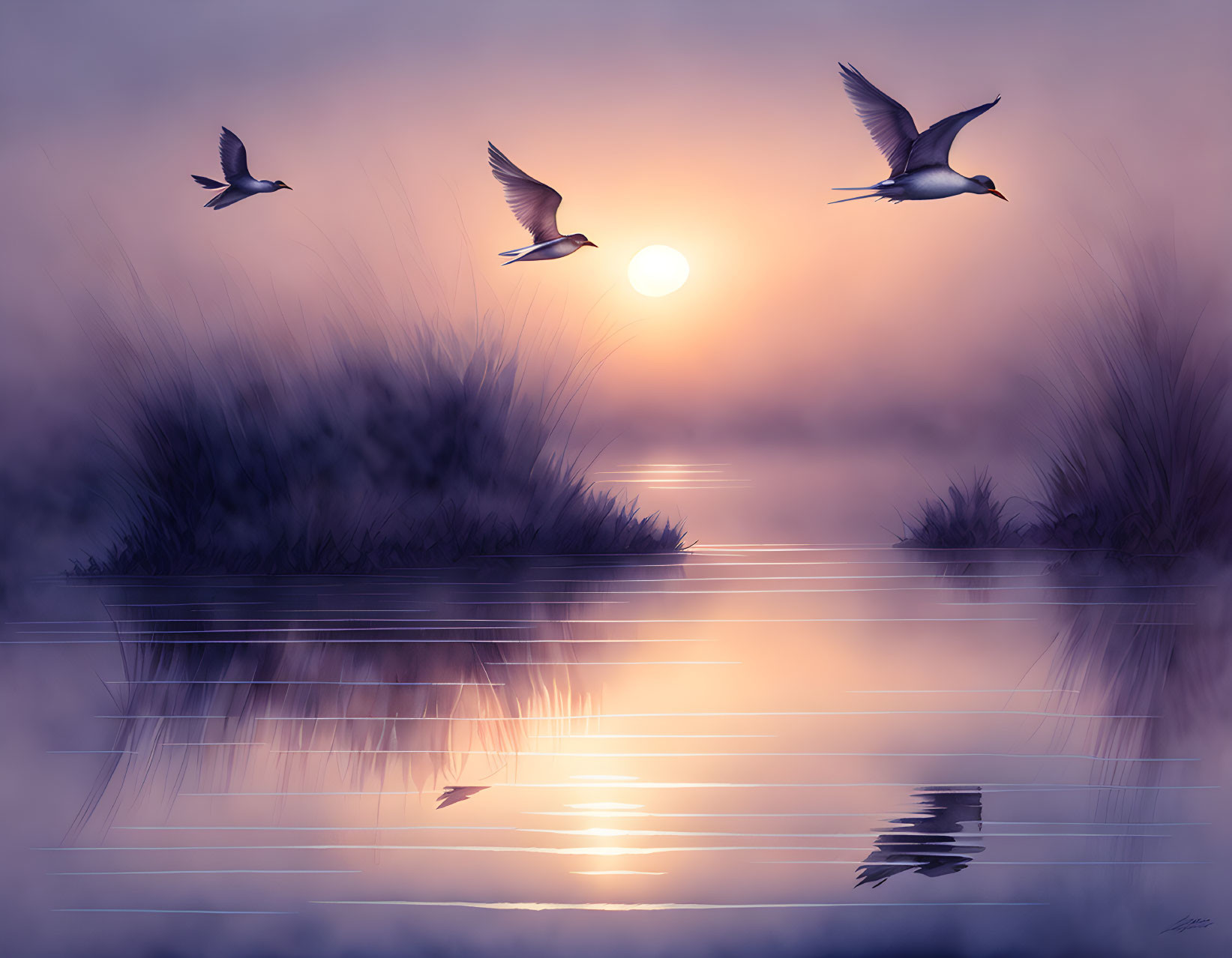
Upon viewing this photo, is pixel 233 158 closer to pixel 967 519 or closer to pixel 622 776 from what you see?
pixel 622 776

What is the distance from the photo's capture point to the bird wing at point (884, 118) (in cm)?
227

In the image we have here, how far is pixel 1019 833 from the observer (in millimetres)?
1215

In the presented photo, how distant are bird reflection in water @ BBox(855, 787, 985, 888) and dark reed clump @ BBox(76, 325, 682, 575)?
5.67 feet

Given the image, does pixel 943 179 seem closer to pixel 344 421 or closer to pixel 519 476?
pixel 519 476

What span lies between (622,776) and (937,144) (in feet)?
6.26

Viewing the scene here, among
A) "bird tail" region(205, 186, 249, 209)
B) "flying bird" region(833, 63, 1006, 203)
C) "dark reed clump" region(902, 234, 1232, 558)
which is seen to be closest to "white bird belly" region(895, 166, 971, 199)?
"flying bird" region(833, 63, 1006, 203)

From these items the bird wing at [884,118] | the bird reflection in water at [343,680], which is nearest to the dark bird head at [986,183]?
the bird wing at [884,118]

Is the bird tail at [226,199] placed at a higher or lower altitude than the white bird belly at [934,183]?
higher

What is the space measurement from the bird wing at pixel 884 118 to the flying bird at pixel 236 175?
1748mm

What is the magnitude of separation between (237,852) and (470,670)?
2.21 ft

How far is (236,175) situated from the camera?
265cm

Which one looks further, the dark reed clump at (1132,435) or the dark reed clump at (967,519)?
the dark reed clump at (967,519)
